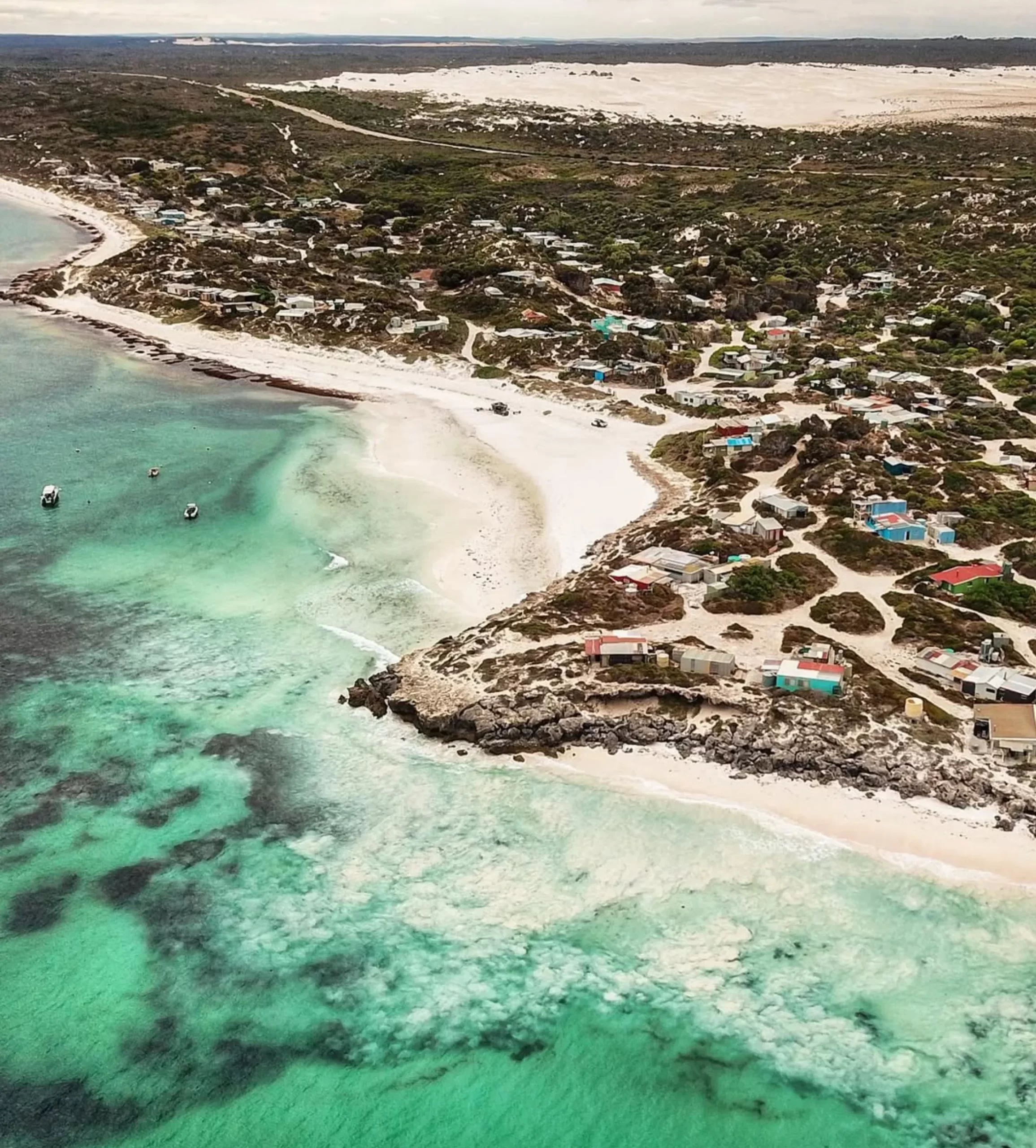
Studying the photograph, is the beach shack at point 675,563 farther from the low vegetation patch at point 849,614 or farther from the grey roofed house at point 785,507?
the grey roofed house at point 785,507

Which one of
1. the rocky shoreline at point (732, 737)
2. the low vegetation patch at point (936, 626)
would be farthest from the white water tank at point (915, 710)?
the low vegetation patch at point (936, 626)

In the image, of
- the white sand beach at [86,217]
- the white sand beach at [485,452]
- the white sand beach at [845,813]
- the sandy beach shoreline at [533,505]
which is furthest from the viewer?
the white sand beach at [86,217]

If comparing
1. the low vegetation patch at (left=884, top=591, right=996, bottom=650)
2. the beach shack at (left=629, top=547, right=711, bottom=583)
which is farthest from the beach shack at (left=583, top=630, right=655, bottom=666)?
the low vegetation patch at (left=884, top=591, right=996, bottom=650)

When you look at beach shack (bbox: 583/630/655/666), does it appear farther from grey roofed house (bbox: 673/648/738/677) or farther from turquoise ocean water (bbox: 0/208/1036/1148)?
turquoise ocean water (bbox: 0/208/1036/1148)

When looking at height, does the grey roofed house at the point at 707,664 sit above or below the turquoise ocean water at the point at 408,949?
above

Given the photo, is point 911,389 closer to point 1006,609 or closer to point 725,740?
point 1006,609

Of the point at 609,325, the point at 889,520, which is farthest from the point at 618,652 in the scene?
the point at 609,325
